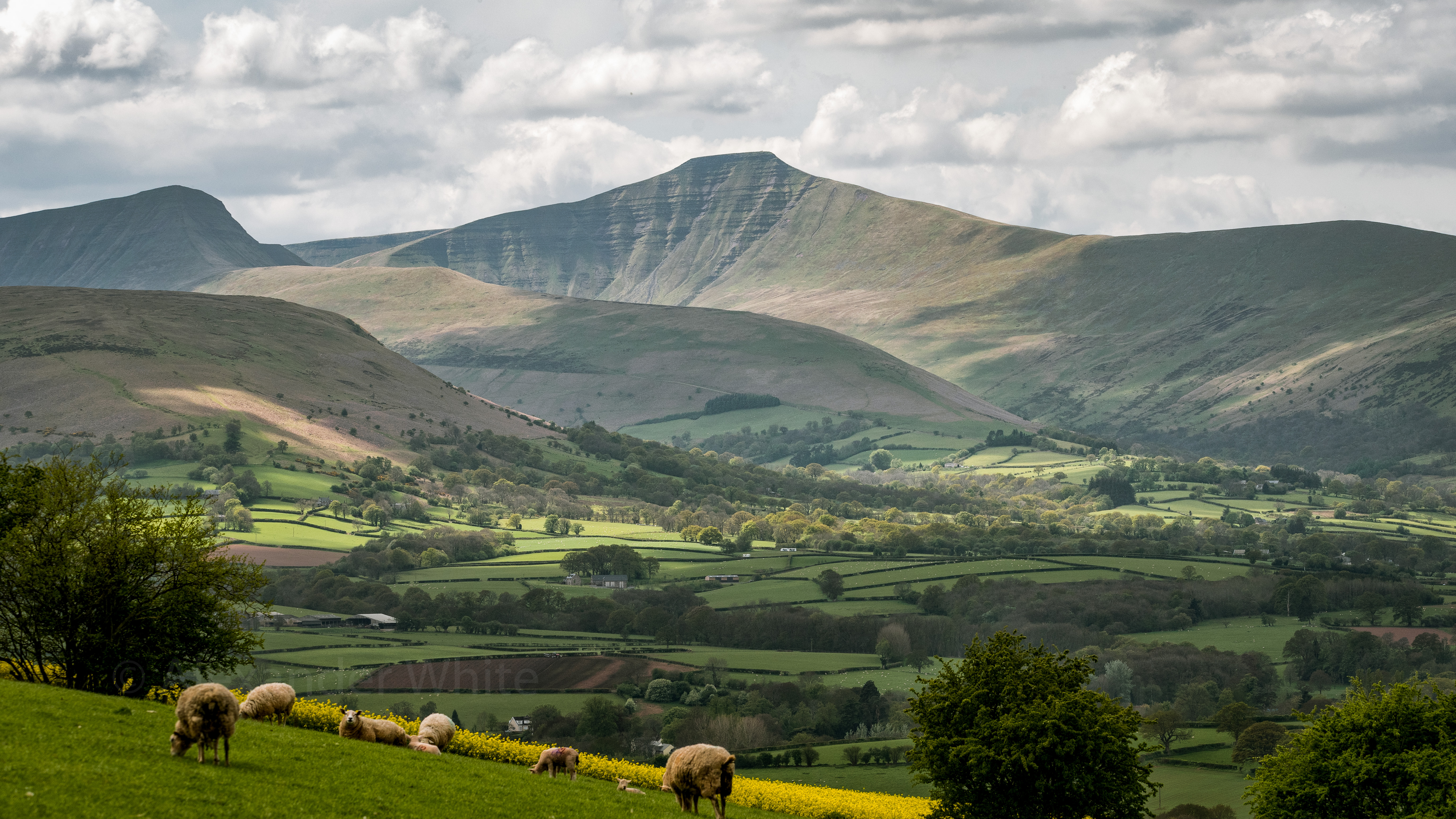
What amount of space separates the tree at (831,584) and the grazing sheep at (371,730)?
4740 inches

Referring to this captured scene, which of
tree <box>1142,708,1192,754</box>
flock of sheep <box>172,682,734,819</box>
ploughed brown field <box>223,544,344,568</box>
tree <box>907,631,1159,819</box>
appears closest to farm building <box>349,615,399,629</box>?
ploughed brown field <box>223,544,344,568</box>

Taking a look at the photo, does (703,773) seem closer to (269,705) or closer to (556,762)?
(556,762)

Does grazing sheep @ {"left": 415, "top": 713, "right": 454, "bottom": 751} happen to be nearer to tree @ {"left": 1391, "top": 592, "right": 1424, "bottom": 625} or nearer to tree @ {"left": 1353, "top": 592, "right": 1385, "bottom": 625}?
tree @ {"left": 1353, "top": 592, "right": 1385, "bottom": 625}

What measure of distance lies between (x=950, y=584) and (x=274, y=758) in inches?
5602

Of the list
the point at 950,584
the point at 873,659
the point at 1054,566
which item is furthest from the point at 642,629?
the point at 1054,566

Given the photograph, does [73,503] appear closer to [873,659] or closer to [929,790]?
[929,790]

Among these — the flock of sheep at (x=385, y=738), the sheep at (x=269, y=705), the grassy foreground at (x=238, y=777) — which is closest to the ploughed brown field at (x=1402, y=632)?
the flock of sheep at (x=385, y=738)

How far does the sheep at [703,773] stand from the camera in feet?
98.5

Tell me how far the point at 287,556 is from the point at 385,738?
135 meters

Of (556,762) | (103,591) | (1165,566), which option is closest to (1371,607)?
(1165,566)

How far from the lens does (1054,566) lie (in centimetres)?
17712

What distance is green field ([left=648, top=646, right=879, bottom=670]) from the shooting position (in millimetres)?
115875

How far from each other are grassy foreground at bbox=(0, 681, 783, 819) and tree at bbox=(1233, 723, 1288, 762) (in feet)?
178

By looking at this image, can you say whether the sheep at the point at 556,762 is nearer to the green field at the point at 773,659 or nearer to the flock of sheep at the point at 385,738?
the flock of sheep at the point at 385,738
